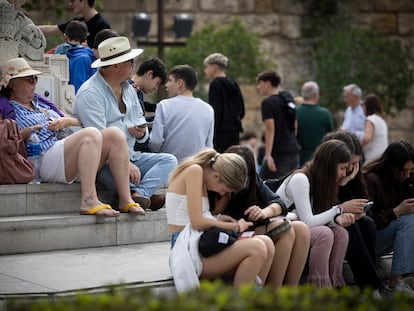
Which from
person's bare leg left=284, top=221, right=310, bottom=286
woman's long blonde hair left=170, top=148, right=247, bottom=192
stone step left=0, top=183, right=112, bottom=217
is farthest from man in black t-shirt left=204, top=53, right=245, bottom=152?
woman's long blonde hair left=170, top=148, right=247, bottom=192

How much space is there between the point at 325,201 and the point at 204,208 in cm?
123

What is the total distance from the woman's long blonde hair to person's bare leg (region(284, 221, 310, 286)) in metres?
0.64

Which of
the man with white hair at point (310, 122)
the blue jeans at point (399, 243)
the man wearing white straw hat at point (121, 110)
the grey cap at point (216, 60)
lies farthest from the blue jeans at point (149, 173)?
the man with white hair at point (310, 122)

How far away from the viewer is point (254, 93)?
1895cm

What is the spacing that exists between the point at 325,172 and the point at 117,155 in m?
1.57

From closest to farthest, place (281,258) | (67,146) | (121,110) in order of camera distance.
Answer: (281,258)
(67,146)
(121,110)

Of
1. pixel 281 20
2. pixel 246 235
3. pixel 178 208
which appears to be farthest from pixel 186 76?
pixel 281 20

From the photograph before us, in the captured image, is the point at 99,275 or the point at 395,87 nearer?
the point at 99,275

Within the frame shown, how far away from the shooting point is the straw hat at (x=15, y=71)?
8.62m

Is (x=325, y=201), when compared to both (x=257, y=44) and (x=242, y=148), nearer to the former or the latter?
(x=242, y=148)

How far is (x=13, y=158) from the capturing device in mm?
8438

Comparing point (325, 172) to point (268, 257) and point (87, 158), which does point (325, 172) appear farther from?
point (87, 158)

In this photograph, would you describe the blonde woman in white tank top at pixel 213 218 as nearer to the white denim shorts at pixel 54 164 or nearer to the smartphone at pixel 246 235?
the smartphone at pixel 246 235

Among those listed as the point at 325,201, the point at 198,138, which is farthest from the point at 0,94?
the point at 325,201
